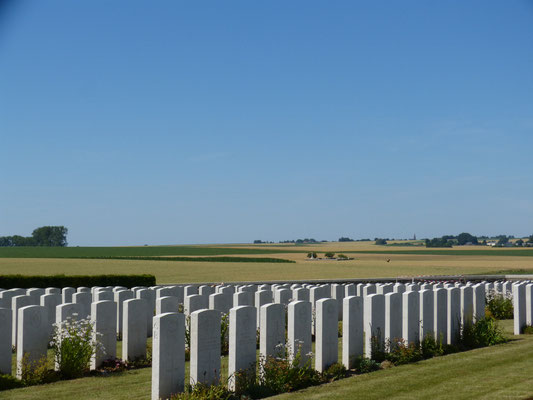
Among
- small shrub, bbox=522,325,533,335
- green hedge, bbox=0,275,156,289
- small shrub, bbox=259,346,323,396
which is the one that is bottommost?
small shrub, bbox=522,325,533,335

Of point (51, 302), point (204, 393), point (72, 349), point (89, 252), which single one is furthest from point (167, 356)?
point (89, 252)

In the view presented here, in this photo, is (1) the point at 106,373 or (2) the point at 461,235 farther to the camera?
(2) the point at 461,235

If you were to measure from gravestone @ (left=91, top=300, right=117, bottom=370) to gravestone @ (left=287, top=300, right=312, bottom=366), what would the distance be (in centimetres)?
328

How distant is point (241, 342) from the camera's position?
929cm

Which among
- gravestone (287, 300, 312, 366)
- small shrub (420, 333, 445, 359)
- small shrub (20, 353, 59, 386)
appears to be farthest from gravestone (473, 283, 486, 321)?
small shrub (20, 353, 59, 386)

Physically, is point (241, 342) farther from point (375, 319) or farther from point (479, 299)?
point (479, 299)

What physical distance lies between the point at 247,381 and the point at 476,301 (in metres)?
7.51

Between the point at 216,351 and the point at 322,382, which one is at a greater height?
the point at 216,351

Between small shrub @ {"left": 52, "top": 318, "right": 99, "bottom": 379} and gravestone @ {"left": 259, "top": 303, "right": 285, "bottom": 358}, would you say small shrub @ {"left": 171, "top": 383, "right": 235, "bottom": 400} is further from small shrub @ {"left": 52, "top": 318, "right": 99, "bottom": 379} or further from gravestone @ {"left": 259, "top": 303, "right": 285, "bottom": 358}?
small shrub @ {"left": 52, "top": 318, "right": 99, "bottom": 379}

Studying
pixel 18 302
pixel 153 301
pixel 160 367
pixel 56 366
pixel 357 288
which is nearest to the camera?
pixel 160 367

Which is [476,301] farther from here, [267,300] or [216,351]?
[216,351]

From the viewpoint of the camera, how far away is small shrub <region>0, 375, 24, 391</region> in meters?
9.86

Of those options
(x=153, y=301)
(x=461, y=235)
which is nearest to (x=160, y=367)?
(x=153, y=301)

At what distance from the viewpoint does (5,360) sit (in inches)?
406
